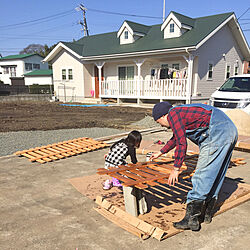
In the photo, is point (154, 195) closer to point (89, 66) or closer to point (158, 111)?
point (158, 111)

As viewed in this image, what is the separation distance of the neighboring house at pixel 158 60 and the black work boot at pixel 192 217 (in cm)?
1431

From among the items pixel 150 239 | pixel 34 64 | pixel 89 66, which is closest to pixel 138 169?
pixel 150 239

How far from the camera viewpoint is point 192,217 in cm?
295

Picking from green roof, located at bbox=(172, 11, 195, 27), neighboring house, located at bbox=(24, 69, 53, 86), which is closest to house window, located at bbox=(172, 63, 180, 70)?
green roof, located at bbox=(172, 11, 195, 27)

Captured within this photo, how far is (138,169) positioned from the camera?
3.59 metres

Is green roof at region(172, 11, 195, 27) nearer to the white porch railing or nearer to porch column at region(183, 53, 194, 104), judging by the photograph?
porch column at region(183, 53, 194, 104)

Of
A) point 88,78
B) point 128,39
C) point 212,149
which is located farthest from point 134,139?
point 88,78

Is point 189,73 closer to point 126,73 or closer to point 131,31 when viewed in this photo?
point 126,73

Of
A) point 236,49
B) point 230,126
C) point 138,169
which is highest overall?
point 236,49

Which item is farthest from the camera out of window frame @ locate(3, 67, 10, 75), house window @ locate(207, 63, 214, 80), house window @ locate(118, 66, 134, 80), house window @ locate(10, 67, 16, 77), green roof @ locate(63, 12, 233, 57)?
window frame @ locate(3, 67, 10, 75)

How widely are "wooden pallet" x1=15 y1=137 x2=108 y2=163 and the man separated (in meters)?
3.92

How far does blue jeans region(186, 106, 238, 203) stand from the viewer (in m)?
2.80

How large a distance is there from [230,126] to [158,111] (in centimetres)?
88

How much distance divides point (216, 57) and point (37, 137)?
16.2 meters
